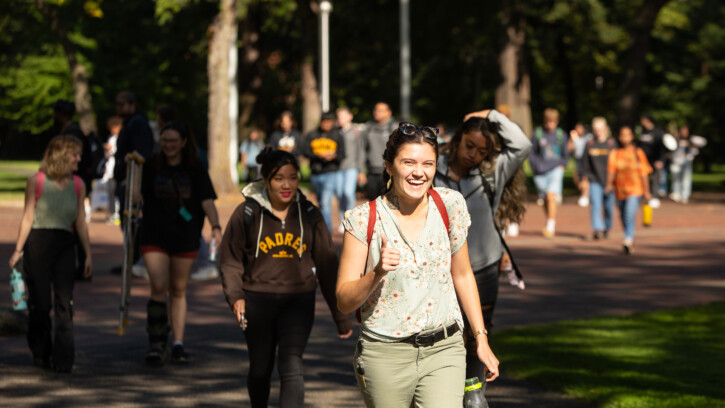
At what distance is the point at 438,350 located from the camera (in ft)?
13.4

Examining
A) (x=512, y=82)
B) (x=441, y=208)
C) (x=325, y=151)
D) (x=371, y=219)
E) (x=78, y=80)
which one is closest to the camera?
(x=371, y=219)

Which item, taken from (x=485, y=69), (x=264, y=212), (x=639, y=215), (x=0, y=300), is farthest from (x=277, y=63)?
(x=264, y=212)

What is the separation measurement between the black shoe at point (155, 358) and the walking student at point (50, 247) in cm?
→ 50

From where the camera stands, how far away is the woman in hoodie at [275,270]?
577 cm

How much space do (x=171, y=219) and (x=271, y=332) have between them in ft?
7.00

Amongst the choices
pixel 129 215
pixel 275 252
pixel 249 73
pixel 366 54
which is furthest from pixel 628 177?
pixel 366 54

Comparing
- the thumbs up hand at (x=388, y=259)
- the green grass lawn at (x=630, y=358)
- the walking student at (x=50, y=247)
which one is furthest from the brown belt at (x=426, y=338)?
the walking student at (x=50, y=247)

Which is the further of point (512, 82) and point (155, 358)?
point (512, 82)

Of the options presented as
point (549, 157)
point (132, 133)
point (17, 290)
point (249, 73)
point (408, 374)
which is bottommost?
point (17, 290)

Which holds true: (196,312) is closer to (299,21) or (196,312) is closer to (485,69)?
(299,21)

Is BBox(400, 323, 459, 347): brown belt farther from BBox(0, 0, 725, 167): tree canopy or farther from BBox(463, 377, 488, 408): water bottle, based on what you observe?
BBox(0, 0, 725, 167): tree canopy

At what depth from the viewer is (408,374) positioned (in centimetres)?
406

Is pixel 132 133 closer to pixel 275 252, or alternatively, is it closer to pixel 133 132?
pixel 133 132

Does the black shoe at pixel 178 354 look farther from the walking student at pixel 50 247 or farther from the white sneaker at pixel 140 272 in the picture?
the white sneaker at pixel 140 272
